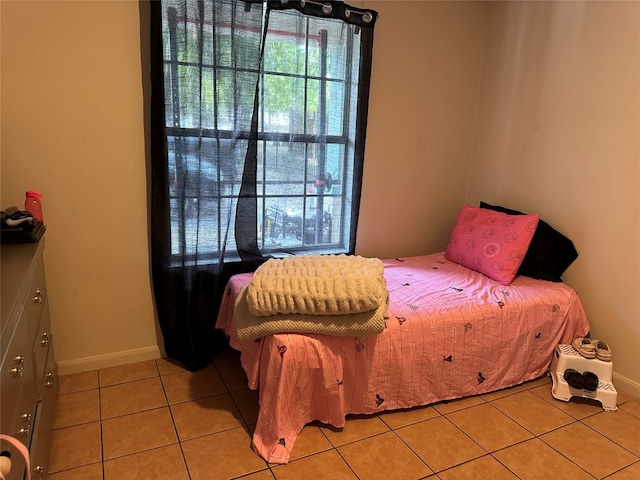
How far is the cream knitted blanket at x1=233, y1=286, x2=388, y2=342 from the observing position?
75.9 inches

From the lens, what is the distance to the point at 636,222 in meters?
2.37

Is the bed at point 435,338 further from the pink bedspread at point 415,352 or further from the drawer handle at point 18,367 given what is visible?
the drawer handle at point 18,367

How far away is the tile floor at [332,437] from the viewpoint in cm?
186

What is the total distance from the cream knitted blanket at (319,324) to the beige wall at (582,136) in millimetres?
1441

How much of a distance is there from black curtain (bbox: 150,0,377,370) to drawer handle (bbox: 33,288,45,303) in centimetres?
64

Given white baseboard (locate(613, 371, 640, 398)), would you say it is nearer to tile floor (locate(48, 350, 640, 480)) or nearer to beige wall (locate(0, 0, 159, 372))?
tile floor (locate(48, 350, 640, 480))

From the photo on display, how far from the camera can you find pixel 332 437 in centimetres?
205

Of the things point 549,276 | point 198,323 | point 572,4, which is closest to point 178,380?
point 198,323

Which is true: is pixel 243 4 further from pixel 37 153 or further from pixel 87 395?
pixel 87 395

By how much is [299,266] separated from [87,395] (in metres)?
1.28

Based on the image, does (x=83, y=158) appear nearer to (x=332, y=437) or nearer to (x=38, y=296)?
(x=38, y=296)

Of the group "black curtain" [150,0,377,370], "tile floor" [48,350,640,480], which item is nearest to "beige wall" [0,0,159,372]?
"black curtain" [150,0,377,370]

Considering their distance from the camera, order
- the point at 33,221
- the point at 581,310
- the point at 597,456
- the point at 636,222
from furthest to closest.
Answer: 1. the point at 581,310
2. the point at 636,222
3. the point at 597,456
4. the point at 33,221

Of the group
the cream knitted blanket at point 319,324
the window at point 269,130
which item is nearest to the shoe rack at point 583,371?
the cream knitted blanket at point 319,324
